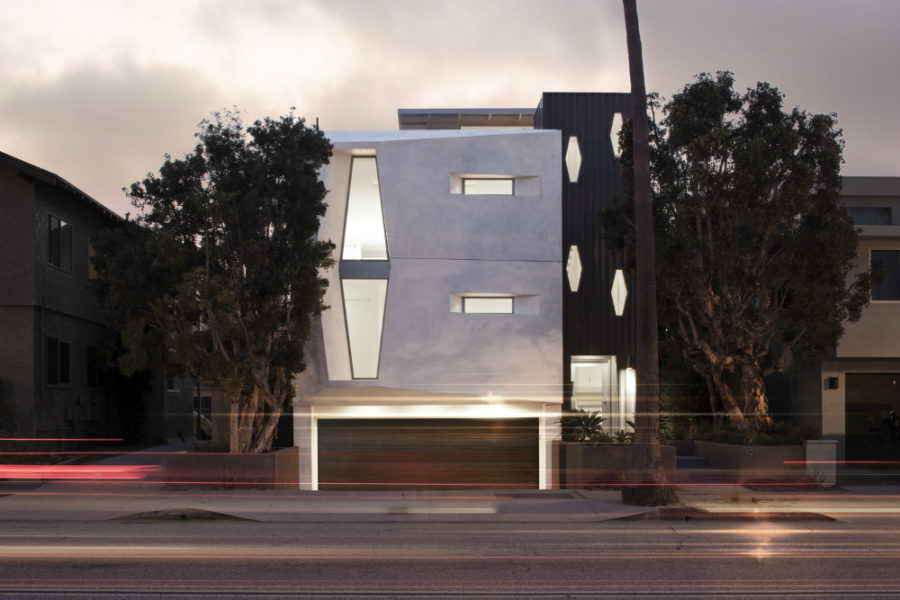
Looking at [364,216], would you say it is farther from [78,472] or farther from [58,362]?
[78,472]

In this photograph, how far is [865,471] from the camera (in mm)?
21562

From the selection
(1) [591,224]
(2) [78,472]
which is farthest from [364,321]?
(2) [78,472]

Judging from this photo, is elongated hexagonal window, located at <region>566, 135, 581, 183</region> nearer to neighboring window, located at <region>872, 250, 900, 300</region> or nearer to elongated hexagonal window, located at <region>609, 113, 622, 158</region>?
elongated hexagonal window, located at <region>609, 113, 622, 158</region>

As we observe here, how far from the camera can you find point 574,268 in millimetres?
24109

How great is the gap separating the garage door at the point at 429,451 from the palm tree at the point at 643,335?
6.82 meters

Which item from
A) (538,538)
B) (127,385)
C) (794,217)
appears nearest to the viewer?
(538,538)

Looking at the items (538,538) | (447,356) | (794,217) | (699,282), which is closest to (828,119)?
(794,217)

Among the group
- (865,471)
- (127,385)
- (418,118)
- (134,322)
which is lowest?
(865,471)

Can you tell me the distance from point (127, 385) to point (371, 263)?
1048 centimetres

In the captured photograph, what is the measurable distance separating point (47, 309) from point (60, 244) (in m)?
2.01

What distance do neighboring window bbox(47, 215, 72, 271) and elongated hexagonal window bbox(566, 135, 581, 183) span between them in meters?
13.7

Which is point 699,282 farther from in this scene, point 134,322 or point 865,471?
point 134,322

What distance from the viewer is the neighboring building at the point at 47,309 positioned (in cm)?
2094

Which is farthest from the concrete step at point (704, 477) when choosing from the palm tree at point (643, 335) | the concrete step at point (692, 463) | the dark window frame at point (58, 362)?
the dark window frame at point (58, 362)
